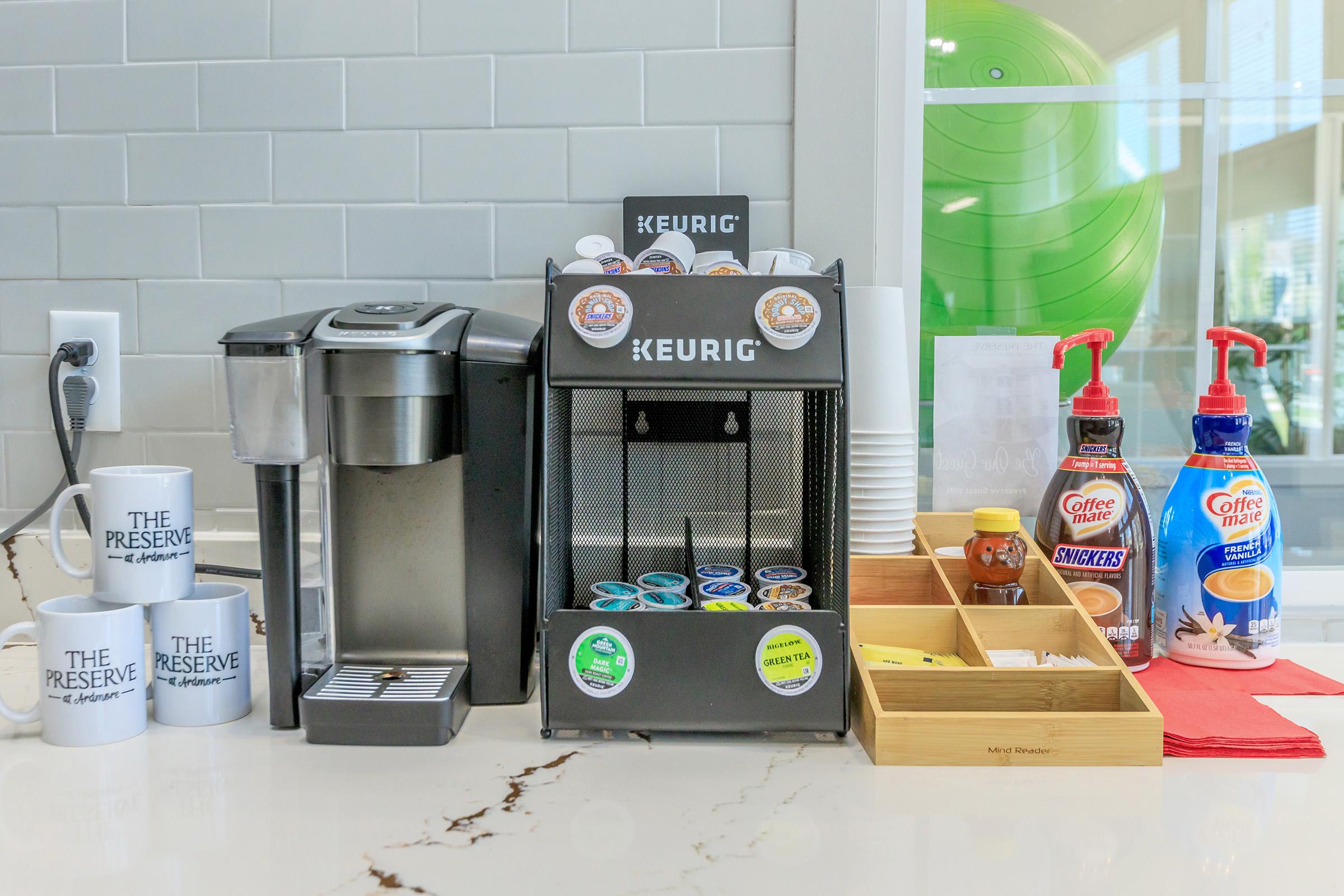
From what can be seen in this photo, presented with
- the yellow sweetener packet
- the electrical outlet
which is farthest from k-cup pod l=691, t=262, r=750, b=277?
the electrical outlet

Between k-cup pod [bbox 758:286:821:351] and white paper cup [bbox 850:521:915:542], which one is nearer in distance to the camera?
k-cup pod [bbox 758:286:821:351]

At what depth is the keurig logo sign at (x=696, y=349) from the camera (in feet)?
2.55

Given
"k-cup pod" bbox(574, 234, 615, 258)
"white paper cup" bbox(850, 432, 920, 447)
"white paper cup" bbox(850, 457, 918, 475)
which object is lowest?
"white paper cup" bbox(850, 457, 918, 475)

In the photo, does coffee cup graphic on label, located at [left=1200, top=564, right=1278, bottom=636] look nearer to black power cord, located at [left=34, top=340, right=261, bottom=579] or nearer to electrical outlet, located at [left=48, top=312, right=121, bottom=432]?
black power cord, located at [left=34, top=340, right=261, bottom=579]

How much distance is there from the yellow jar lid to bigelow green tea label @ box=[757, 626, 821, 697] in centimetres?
26

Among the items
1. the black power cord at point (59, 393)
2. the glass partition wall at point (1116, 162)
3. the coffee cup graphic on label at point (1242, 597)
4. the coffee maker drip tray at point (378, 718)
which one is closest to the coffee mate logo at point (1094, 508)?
the coffee cup graphic on label at point (1242, 597)

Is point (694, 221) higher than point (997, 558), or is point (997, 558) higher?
point (694, 221)

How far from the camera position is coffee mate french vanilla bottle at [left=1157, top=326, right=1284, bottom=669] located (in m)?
0.96

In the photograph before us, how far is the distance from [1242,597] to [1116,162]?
535mm

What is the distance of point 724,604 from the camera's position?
2.77ft

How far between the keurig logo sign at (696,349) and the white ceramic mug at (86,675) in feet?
1.62

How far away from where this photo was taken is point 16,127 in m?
1.17

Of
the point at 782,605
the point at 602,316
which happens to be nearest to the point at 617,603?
the point at 782,605

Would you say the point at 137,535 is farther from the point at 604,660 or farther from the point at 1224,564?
the point at 1224,564
